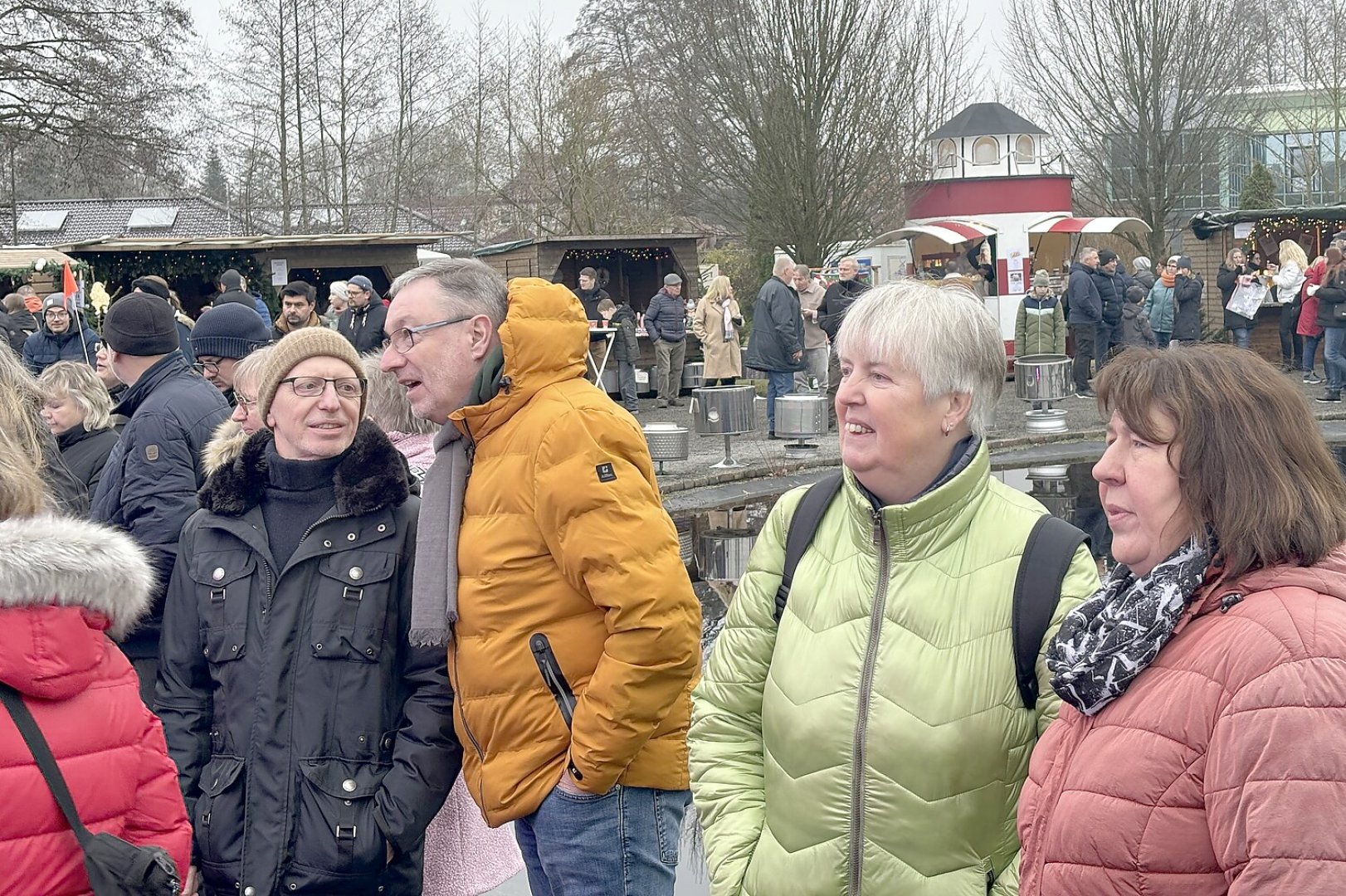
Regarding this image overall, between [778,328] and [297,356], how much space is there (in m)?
13.1

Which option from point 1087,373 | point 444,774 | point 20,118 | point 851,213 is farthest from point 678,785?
point 20,118

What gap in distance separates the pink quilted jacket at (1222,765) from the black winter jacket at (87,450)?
390 cm

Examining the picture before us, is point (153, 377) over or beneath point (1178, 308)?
beneath

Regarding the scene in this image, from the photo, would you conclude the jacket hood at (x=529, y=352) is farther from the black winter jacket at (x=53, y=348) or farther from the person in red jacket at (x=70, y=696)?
the black winter jacket at (x=53, y=348)

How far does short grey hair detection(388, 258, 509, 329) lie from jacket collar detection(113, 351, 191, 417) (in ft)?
6.82

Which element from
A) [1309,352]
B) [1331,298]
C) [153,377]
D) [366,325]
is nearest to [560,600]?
[153,377]

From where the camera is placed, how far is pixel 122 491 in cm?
458

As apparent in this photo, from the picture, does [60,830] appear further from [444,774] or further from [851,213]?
[851,213]

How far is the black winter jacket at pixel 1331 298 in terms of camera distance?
18.4 m

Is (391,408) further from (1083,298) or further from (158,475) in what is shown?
(1083,298)

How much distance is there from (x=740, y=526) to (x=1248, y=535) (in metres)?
10.1

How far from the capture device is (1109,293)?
67.4 feet

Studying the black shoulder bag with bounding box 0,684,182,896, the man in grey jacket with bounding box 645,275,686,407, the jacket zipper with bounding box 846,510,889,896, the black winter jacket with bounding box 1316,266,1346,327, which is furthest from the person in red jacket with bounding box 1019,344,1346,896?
the man in grey jacket with bounding box 645,275,686,407

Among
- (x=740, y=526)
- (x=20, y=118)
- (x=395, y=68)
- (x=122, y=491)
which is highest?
(x=395, y=68)
